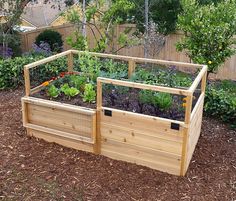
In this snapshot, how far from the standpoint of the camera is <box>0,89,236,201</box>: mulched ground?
364 cm

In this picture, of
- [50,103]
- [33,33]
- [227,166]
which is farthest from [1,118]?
[33,33]

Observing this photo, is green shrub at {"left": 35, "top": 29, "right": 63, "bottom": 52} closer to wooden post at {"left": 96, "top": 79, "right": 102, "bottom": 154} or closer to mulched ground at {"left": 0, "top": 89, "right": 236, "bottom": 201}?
mulched ground at {"left": 0, "top": 89, "right": 236, "bottom": 201}

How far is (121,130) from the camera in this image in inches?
160

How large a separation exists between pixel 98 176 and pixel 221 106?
2555 millimetres

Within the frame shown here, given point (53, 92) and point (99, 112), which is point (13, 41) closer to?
point (53, 92)

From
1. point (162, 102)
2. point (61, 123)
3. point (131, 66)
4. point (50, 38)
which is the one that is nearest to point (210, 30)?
point (131, 66)

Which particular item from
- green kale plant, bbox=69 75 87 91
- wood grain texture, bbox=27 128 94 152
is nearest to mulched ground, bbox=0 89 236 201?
wood grain texture, bbox=27 128 94 152

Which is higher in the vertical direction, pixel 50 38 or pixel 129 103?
pixel 129 103

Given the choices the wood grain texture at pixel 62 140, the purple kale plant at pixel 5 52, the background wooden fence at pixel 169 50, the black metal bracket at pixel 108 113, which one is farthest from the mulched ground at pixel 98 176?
the background wooden fence at pixel 169 50

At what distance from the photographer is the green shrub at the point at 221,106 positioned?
5.33 meters

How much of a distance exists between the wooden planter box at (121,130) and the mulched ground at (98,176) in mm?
126

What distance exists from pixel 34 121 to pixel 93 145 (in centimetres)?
99

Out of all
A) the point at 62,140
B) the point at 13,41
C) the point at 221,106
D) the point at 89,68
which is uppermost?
the point at 89,68

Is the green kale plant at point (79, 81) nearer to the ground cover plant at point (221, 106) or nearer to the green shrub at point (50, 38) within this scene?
A: the ground cover plant at point (221, 106)
